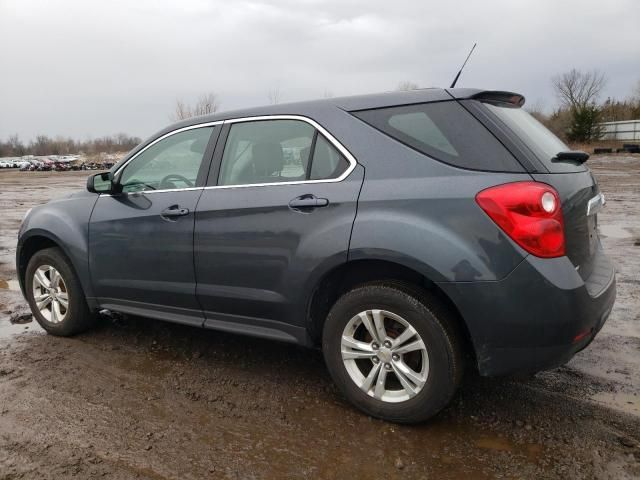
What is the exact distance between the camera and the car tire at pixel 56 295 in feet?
14.2

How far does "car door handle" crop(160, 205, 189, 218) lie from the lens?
139 inches

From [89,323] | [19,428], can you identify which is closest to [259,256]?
[19,428]

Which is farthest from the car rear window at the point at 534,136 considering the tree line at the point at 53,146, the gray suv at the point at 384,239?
the tree line at the point at 53,146

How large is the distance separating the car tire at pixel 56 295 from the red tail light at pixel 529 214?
132 inches

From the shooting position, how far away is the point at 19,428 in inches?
117

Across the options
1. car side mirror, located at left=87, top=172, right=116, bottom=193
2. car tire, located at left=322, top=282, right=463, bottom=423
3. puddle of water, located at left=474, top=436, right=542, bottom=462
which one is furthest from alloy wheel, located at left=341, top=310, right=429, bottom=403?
car side mirror, located at left=87, top=172, right=116, bottom=193

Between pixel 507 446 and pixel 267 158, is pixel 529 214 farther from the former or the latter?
A: pixel 267 158

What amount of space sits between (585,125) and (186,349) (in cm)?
5220

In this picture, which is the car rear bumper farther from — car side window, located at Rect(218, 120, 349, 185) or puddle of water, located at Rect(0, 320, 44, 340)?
puddle of water, located at Rect(0, 320, 44, 340)

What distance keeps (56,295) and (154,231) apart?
4.62 feet

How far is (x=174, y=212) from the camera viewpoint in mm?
3559

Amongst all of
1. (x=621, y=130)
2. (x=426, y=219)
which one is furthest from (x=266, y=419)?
(x=621, y=130)

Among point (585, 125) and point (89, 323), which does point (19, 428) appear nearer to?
point (89, 323)

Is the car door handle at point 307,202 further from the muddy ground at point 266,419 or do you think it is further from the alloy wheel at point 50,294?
the alloy wheel at point 50,294
